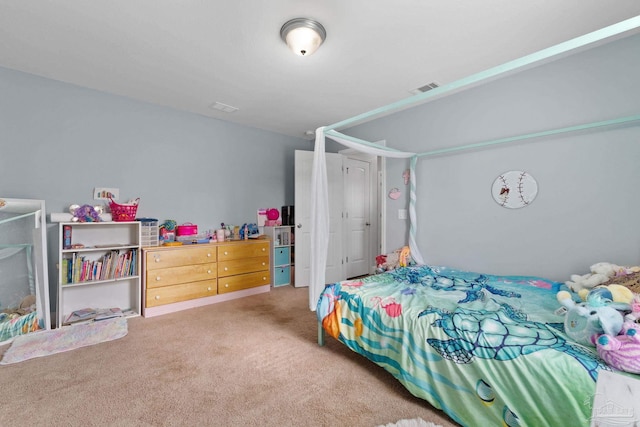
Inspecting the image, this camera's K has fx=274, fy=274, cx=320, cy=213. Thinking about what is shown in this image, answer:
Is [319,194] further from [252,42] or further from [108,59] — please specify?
[108,59]

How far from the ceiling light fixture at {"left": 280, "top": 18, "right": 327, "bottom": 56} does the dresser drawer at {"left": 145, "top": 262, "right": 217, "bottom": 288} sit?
9.10 feet

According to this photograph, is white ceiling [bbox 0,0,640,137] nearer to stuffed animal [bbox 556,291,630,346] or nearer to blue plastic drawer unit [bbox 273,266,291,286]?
stuffed animal [bbox 556,291,630,346]

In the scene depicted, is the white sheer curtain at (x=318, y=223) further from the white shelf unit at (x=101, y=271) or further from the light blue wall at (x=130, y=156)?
the light blue wall at (x=130, y=156)

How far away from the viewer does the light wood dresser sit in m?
3.21

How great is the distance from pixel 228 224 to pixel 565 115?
423 centimetres

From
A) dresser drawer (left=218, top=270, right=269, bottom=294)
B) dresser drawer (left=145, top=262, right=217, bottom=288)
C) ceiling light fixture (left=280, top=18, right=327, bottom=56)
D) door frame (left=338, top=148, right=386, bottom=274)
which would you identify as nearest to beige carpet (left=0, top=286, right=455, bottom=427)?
dresser drawer (left=145, top=262, right=217, bottom=288)

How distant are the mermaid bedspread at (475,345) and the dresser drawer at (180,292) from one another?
1945 mm

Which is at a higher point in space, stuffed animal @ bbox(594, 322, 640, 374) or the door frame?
the door frame

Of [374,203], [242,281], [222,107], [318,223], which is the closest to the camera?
[318,223]

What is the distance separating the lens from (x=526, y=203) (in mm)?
2676

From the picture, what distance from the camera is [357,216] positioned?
5.09m

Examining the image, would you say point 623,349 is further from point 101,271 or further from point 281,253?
point 101,271

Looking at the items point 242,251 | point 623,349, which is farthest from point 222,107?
point 623,349

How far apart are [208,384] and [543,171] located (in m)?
3.36
